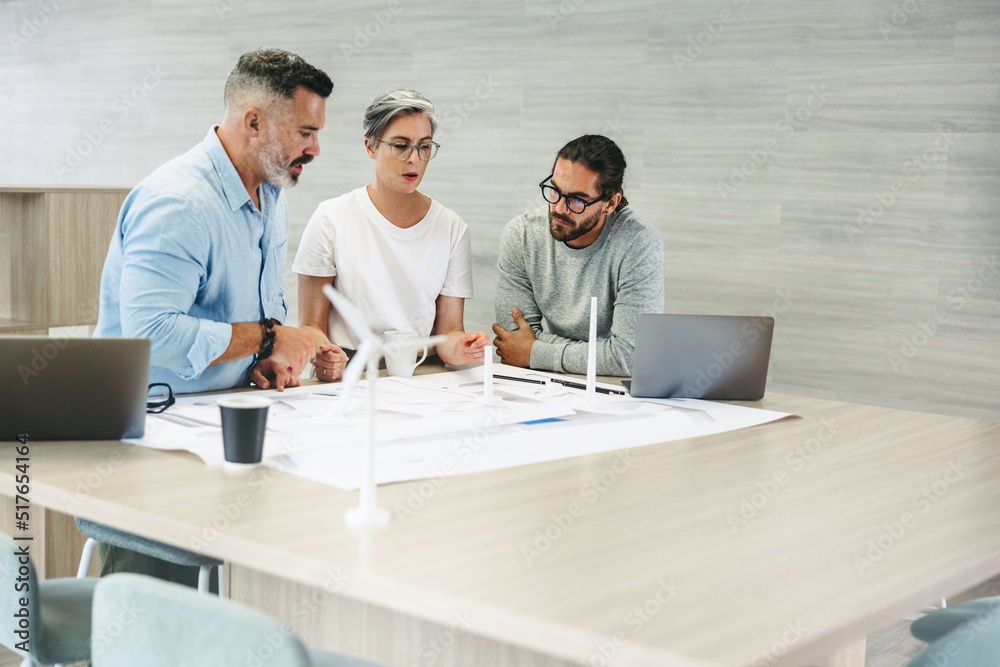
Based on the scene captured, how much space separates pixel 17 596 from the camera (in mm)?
1459

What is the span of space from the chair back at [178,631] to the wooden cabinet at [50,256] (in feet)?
9.83

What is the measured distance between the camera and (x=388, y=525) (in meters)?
1.33

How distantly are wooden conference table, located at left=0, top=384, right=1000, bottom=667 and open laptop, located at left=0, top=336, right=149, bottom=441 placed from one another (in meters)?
0.04

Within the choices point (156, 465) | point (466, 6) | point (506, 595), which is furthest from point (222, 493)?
point (466, 6)

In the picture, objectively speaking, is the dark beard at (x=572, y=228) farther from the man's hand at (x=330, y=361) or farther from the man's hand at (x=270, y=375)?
the man's hand at (x=270, y=375)

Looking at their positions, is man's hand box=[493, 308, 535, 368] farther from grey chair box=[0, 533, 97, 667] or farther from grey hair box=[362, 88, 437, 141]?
grey chair box=[0, 533, 97, 667]

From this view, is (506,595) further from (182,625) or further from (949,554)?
(949,554)

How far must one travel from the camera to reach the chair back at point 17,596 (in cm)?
140

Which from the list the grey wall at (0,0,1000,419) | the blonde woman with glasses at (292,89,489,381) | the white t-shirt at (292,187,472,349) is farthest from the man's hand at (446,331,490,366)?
the grey wall at (0,0,1000,419)

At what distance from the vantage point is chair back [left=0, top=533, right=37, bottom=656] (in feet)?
4.59

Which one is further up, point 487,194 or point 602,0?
point 602,0

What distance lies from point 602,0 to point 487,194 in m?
0.99

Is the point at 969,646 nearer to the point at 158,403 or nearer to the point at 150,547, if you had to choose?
the point at 150,547

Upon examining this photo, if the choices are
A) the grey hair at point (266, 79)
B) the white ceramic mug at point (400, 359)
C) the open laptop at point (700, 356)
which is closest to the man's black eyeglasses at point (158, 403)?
the white ceramic mug at point (400, 359)
